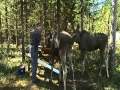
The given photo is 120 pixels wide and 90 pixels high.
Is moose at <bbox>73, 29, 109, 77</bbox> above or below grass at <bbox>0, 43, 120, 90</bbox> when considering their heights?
above

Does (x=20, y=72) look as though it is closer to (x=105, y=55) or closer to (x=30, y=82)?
(x=30, y=82)

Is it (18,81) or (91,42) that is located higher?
(91,42)

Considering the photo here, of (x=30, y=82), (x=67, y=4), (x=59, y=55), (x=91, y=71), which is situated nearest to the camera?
(x=30, y=82)

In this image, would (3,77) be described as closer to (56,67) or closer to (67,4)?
(56,67)

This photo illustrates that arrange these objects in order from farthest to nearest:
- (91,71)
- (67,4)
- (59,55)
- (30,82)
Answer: (67,4)
(91,71)
(59,55)
(30,82)

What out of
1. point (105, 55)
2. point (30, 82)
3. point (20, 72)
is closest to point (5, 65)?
point (20, 72)

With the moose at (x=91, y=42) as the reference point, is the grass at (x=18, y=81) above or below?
below

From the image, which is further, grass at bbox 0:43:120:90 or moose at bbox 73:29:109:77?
moose at bbox 73:29:109:77

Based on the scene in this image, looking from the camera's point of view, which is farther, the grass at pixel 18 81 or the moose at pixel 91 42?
the moose at pixel 91 42

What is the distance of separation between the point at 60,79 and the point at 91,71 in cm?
218

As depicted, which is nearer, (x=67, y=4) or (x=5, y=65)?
(x=5, y=65)

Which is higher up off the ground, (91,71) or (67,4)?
(67,4)

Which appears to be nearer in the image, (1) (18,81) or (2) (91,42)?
(1) (18,81)

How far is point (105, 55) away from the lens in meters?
15.5
